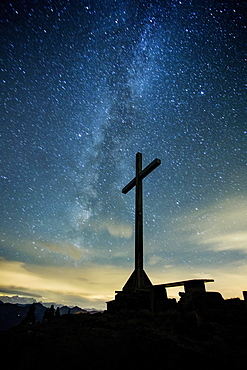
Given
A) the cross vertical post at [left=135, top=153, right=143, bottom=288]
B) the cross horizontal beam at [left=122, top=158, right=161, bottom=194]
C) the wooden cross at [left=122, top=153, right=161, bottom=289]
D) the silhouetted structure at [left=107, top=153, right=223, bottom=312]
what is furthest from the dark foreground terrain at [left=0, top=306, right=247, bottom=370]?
the cross horizontal beam at [left=122, top=158, right=161, bottom=194]

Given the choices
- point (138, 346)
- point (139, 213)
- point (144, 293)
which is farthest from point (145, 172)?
point (138, 346)

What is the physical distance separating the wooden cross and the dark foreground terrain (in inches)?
85.3

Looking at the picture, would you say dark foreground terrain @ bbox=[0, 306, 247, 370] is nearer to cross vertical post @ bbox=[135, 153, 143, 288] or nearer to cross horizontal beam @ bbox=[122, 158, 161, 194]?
cross vertical post @ bbox=[135, 153, 143, 288]

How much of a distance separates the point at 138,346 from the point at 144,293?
2855 mm

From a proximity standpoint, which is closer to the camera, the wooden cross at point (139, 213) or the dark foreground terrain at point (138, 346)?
the dark foreground terrain at point (138, 346)

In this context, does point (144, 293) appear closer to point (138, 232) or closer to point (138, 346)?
point (138, 232)

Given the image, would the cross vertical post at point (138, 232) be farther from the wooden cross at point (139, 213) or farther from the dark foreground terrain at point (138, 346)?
the dark foreground terrain at point (138, 346)

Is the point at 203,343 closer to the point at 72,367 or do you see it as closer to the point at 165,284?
the point at 72,367

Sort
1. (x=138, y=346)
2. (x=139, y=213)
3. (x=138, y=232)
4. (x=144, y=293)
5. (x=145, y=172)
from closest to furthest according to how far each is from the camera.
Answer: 1. (x=138, y=346)
2. (x=144, y=293)
3. (x=138, y=232)
4. (x=139, y=213)
5. (x=145, y=172)

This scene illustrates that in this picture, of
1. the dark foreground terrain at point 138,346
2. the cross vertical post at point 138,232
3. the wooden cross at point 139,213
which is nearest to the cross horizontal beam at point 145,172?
the wooden cross at point 139,213

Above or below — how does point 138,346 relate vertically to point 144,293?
below

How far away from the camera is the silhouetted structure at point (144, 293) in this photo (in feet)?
14.8

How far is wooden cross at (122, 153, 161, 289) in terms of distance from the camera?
246 inches

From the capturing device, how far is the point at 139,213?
287 inches
